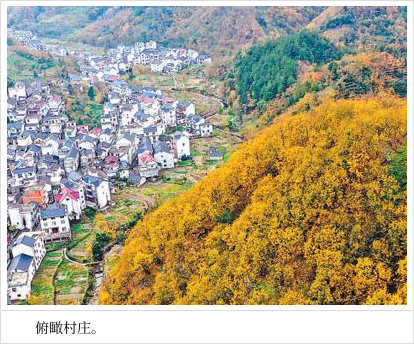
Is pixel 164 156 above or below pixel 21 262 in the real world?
above

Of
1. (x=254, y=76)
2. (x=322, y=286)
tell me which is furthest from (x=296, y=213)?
(x=254, y=76)

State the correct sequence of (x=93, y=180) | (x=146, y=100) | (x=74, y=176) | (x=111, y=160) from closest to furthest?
(x=93, y=180) → (x=74, y=176) → (x=111, y=160) → (x=146, y=100)

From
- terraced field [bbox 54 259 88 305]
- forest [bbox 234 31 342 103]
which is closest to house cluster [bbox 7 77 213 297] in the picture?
terraced field [bbox 54 259 88 305]

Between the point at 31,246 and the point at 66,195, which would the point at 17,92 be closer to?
the point at 66,195

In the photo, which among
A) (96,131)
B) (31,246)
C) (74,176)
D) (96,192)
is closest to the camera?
(31,246)

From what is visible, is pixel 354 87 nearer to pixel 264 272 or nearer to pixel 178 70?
pixel 264 272

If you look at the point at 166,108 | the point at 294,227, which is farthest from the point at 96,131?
the point at 294,227
